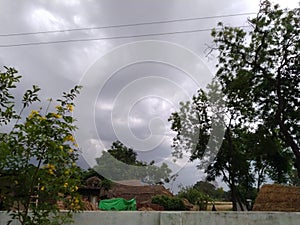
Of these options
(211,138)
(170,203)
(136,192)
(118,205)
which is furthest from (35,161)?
(136,192)

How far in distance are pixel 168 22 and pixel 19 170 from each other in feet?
27.9

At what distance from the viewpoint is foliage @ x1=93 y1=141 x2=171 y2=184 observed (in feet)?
73.2

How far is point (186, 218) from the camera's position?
10.6ft

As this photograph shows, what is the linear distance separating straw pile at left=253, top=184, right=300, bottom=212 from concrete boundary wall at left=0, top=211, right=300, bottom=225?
5.59 meters

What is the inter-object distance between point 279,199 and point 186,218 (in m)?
6.33

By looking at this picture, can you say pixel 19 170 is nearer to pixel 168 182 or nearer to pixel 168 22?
pixel 168 22

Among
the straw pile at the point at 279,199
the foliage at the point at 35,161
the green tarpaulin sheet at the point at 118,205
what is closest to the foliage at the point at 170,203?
the green tarpaulin sheet at the point at 118,205

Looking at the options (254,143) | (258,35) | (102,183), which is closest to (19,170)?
(258,35)

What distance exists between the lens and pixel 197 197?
1711cm

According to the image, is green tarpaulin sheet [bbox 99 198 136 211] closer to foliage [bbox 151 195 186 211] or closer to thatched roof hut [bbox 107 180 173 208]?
foliage [bbox 151 195 186 211]

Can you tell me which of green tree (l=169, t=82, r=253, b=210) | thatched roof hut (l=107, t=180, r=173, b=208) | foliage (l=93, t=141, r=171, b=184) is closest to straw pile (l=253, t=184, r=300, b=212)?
green tree (l=169, t=82, r=253, b=210)

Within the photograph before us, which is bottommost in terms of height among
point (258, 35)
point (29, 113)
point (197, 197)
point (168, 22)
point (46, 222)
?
point (46, 222)

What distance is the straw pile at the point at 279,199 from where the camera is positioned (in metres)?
8.12

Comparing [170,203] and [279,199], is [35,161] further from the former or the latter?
[170,203]
